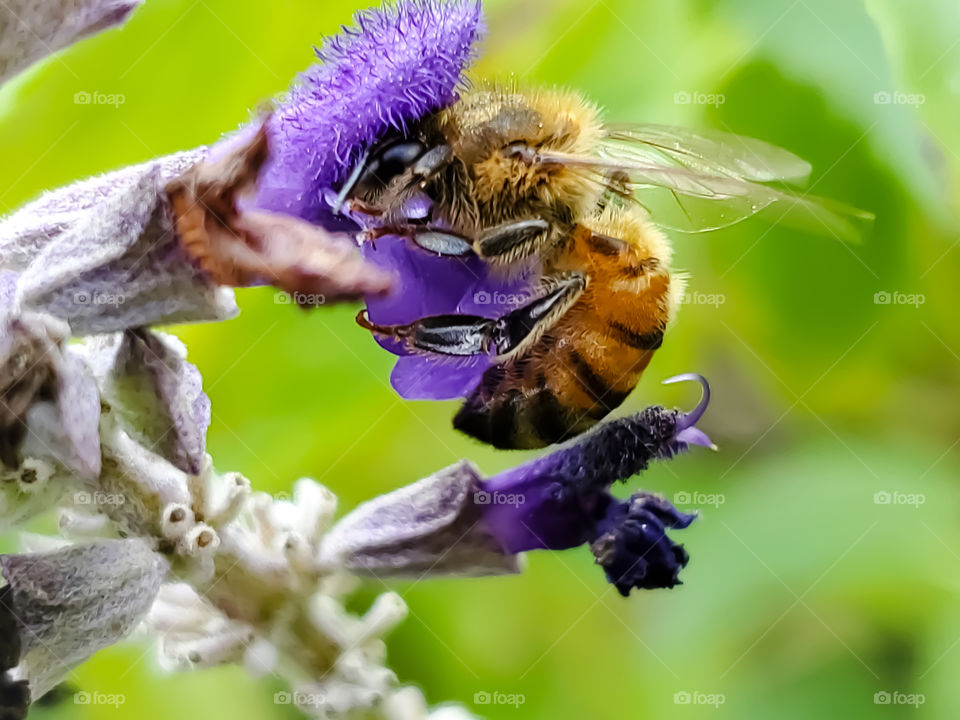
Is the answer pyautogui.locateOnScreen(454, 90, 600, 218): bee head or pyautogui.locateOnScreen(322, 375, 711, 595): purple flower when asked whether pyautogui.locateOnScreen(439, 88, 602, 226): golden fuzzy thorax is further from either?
pyautogui.locateOnScreen(322, 375, 711, 595): purple flower

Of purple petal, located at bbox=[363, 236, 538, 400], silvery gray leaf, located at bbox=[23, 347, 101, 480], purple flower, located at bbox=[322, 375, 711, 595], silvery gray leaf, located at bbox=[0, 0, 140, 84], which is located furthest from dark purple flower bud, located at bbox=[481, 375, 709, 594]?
silvery gray leaf, located at bbox=[0, 0, 140, 84]

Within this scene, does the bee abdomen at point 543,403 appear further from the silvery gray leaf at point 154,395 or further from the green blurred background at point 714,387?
the green blurred background at point 714,387

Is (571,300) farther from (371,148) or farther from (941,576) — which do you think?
(941,576)

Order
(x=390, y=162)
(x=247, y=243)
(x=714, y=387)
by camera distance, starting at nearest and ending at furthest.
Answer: (x=247, y=243)
(x=390, y=162)
(x=714, y=387)

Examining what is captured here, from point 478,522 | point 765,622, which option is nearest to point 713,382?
point 765,622

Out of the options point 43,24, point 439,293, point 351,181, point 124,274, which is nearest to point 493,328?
point 439,293

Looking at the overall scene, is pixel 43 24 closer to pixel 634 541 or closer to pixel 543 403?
pixel 543 403
